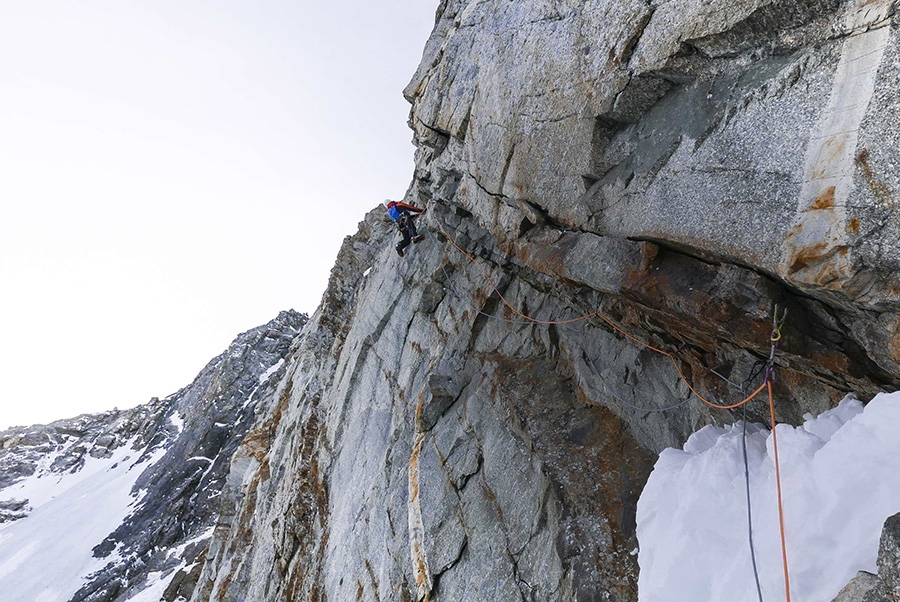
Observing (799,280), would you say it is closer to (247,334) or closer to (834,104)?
(834,104)

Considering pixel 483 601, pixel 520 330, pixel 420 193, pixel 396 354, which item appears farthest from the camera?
pixel 420 193

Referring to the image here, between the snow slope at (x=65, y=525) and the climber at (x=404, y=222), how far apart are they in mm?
37388

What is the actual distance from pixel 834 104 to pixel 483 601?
8.69 m

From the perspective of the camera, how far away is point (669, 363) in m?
8.60

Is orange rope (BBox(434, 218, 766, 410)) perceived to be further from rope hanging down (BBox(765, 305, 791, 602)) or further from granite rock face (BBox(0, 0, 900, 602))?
rope hanging down (BBox(765, 305, 791, 602))

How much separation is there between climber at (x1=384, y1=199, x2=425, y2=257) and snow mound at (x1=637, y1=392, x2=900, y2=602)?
40.4 feet

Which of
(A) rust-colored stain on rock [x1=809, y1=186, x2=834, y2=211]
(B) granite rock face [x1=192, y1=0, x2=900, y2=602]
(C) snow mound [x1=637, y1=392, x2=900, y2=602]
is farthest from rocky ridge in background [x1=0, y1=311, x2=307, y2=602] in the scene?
(A) rust-colored stain on rock [x1=809, y1=186, x2=834, y2=211]

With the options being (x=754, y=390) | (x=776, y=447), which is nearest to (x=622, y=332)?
(x=754, y=390)

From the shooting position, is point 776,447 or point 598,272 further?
point 598,272

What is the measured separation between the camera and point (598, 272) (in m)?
8.03

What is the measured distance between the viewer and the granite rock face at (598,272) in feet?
17.0

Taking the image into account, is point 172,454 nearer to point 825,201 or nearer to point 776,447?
point 776,447

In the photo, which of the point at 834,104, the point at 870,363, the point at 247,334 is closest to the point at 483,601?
the point at 870,363

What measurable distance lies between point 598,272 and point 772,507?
3905mm
